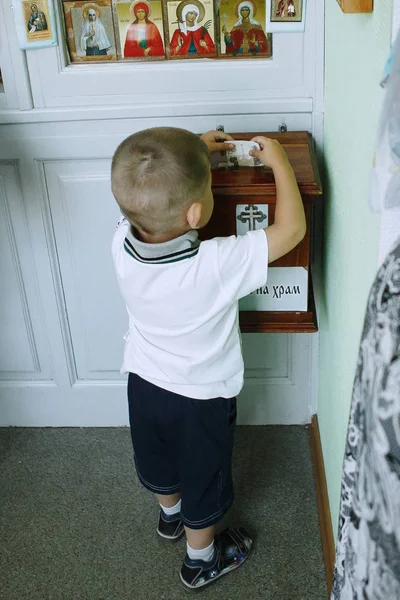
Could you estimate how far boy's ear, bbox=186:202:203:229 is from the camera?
1175 mm

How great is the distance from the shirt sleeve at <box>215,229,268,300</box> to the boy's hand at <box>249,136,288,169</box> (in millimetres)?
154

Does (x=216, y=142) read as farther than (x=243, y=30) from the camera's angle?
No

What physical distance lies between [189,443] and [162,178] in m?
0.58

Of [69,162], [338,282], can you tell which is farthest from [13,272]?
[338,282]

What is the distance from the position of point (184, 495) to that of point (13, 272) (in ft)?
2.57

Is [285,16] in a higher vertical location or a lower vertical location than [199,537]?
higher

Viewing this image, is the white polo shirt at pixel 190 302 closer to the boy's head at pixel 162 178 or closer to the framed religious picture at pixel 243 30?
the boy's head at pixel 162 178

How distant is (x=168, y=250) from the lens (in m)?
1.21

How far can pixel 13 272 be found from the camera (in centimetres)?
184

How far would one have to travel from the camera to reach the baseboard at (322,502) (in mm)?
1510

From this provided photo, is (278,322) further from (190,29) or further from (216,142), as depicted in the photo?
(190,29)

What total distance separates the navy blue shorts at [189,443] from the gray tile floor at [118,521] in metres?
0.19

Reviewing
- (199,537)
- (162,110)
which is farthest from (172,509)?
(162,110)

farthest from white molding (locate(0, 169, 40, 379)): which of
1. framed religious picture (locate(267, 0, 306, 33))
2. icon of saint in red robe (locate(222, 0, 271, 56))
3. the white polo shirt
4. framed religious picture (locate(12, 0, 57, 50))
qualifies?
framed religious picture (locate(267, 0, 306, 33))
